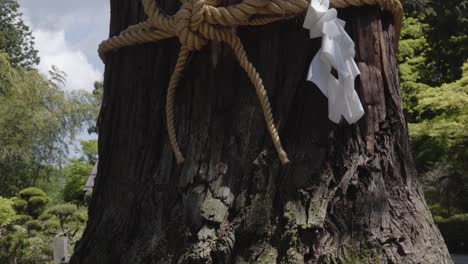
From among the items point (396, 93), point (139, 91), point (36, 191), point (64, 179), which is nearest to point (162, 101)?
point (139, 91)

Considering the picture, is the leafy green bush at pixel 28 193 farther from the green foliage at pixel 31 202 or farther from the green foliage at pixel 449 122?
the green foliage at pixel 449 122

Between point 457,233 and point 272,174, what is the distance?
14.6 meters

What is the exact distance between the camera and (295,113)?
1.43 meters

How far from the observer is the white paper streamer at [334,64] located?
54.1 inches

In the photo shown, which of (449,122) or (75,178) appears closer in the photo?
(449,122)

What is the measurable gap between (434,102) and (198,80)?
9.76 meters

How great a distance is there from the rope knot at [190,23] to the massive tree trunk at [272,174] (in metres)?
0.06

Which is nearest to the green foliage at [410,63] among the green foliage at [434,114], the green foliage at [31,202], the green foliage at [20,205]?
the green foliage at [434,114]

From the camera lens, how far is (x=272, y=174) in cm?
139

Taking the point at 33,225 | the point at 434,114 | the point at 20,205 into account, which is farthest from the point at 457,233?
the point at 20,205

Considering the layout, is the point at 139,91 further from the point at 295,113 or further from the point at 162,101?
the point at 295,113

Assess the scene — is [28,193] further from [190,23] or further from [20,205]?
[190,23]

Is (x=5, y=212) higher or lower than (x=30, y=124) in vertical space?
lower

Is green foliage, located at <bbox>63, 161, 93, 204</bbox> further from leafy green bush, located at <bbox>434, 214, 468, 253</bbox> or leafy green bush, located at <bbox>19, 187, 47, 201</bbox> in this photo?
leafy green bush, located at <bbox>434, 214, 468, 253</bbox>
